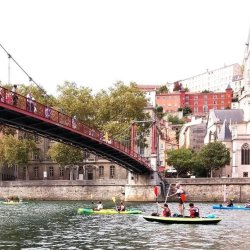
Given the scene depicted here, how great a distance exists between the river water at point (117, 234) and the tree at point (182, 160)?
2015 inches

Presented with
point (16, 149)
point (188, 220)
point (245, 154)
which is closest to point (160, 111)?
point (245, 154)

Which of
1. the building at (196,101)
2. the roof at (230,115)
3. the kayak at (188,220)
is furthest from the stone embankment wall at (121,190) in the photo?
the building at (196,101)

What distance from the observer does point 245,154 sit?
Answer: 91.8 meters

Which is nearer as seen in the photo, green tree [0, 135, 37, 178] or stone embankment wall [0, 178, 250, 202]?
stone embankment wall [0, 178, 250, 202]

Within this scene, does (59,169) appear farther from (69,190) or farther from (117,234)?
(117,234)

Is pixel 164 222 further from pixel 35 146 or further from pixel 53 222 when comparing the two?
pixel 35 146

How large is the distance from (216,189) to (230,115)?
36.2 meters

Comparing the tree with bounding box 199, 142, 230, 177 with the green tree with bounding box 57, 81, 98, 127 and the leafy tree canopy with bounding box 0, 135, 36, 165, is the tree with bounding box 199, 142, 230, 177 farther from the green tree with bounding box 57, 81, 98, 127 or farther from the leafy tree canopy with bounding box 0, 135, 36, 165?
the leafy tree canopy with bounding box 0, 135, 36, 165

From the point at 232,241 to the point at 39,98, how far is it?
6033 cm

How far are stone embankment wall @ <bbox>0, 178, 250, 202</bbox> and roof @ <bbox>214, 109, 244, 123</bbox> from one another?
106 ft

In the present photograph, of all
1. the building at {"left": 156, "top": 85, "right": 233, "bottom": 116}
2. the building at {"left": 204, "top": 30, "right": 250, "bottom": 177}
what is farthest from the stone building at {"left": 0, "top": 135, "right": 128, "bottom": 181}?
the building at {"left": 156, "top": 85, "right": 233, "bottom": 116}

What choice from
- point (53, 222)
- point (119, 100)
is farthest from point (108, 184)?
point (53, 222)

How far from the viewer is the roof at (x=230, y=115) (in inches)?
4306

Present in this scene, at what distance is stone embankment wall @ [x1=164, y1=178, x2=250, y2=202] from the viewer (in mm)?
76188
